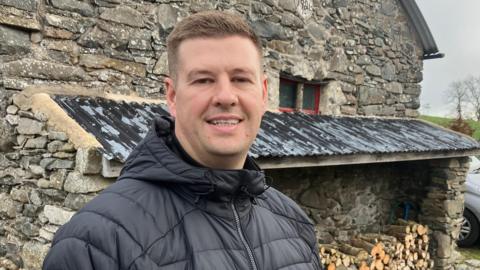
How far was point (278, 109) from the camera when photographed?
5.67 meters

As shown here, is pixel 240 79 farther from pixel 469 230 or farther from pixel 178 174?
pixel 469 230

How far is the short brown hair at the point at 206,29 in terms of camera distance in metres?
1.51

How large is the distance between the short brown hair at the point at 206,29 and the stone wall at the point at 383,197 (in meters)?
4.12

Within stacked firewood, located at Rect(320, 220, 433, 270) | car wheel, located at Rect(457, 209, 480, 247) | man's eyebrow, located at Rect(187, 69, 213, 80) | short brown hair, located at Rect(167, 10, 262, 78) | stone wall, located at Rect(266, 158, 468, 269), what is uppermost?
short brown hair, located at Rect(167, 10, 262, 78)

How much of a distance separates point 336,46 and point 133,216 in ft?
18.2

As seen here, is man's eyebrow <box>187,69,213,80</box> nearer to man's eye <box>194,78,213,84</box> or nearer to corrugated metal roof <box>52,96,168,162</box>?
man's eye <box>194,78,213,84</box>

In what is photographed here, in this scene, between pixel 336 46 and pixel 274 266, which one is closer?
pixel 274 266

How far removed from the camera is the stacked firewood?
5.31 metres

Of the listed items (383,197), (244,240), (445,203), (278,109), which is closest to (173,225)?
(244,240)

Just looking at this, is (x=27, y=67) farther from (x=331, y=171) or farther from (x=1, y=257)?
(x=331, y=171)

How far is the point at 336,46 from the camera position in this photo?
6.31 metres

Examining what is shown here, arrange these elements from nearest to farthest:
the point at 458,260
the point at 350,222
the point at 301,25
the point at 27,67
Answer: the point at 27,67
the point at 301,25
the point at 350,222
the point at 458,260

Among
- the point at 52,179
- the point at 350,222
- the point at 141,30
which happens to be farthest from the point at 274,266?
the point at 350,222

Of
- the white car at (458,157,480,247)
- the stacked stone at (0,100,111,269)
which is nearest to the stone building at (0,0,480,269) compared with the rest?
the stacked stone at (0,100,111,269)
